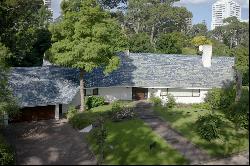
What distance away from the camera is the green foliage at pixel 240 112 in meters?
24.5

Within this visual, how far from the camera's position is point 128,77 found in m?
46.3

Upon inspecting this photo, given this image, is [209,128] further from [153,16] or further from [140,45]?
[153,16]

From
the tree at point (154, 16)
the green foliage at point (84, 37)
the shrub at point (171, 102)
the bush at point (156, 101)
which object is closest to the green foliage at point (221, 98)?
the shrub at point (171, 102)

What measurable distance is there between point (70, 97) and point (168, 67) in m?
14.6

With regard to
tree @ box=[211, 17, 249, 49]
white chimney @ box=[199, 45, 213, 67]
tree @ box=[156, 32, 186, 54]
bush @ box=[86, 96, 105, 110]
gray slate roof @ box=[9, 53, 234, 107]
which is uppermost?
tree @ box=[211, 17, 249, 49]

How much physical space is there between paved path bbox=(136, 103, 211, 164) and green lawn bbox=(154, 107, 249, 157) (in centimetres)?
61

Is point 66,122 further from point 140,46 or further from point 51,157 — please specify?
point 140,46

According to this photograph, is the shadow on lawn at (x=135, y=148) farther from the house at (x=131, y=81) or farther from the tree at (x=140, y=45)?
the tree at (x=140, y=45)

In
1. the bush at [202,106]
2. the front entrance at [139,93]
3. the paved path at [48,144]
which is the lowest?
the paved path at [48,144]

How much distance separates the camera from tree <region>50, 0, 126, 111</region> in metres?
37.0

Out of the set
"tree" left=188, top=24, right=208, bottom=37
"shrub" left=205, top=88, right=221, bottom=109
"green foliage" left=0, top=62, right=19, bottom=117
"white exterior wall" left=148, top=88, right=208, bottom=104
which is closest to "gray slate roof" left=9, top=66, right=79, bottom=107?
"green foliage" left=0, top=62, right=19, bottom=117

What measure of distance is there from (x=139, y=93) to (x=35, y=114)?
45.3 feet

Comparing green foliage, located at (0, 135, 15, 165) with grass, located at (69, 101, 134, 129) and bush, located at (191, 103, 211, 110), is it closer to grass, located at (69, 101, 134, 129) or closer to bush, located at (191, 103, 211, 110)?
grass, located at (69, 101, 134, 129)

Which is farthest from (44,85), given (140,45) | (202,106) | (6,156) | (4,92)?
(140,45)
